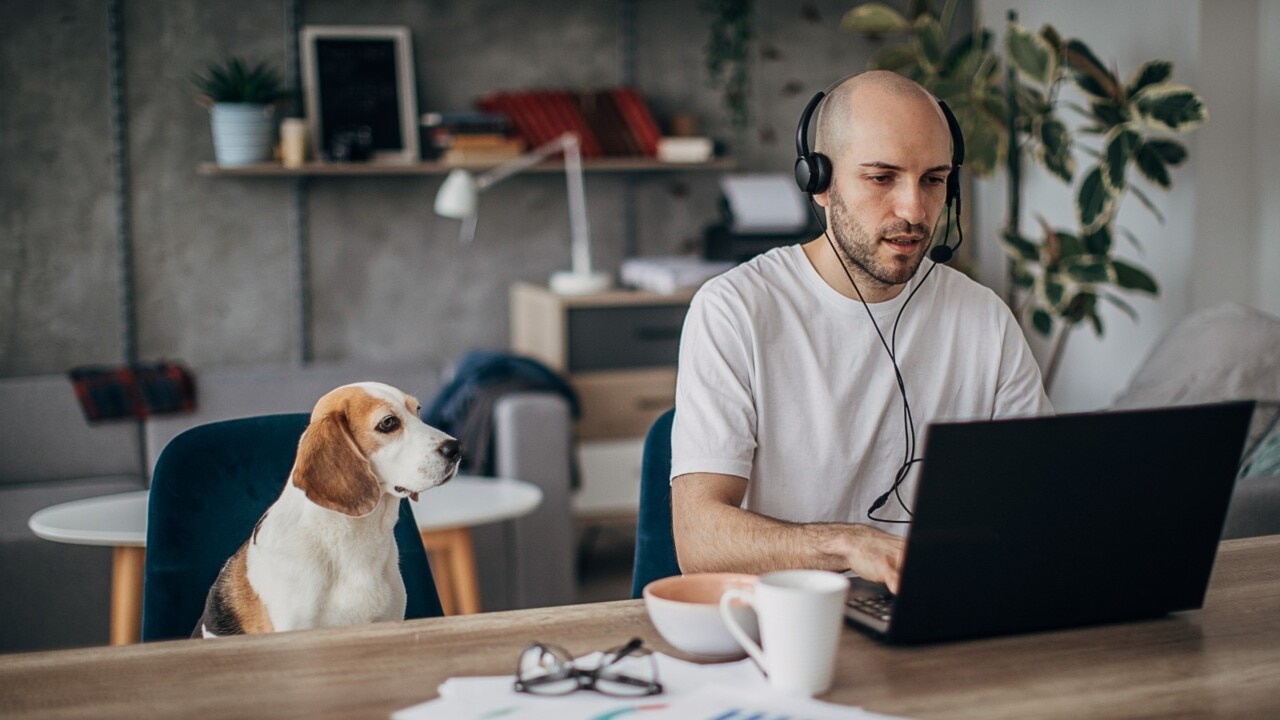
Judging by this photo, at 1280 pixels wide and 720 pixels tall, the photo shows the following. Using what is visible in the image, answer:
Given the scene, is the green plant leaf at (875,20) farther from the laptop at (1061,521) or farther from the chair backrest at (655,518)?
the laptop at (1061,521)

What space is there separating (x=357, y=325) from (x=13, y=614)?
4.66ft

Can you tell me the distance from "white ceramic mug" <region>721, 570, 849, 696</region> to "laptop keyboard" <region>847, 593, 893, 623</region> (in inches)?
6.5

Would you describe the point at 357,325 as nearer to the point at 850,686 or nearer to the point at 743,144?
the point at 743,144

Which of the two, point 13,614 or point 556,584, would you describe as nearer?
point 13,614

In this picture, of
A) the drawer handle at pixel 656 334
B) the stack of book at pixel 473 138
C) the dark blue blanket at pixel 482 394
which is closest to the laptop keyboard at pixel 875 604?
the dark blue blanket at pixel 482 394

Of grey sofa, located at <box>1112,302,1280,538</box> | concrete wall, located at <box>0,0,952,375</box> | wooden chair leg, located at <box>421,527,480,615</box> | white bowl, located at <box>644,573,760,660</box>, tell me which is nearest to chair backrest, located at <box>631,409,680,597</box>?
white bowl, located at <box>644,573,760,660</box>

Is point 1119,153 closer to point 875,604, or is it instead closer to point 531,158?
point 531,158

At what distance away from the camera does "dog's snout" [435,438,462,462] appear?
1243 millimetres

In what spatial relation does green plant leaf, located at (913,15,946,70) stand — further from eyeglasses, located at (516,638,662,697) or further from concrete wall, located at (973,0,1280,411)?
eyeglasses, located at (516,638,662,697)

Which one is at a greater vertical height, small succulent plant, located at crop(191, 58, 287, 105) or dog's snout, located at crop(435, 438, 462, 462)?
small succulent plant, located at crop(191, 58, 287, 105)

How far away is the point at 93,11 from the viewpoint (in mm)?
3809

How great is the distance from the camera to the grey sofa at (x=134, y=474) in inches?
120

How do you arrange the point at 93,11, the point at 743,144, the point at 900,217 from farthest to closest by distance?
1. the point at 743,144
2. the point at 93,11
3. the point at 900,217

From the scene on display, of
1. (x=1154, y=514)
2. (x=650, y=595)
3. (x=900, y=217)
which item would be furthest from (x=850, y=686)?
(x=900, y=217)
